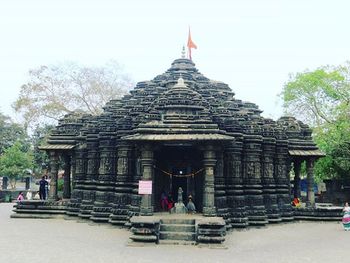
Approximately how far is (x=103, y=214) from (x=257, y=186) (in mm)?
6481

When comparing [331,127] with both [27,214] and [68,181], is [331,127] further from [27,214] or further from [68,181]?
[27,214]

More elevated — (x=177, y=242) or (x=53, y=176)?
(x=53, y=176)

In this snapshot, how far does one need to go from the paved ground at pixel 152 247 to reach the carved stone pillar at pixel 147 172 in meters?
1.16

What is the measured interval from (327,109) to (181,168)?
21002 millimetres

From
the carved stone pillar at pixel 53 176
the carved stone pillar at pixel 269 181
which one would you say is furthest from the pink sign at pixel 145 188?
the carved stone pillar at pixel 53 176

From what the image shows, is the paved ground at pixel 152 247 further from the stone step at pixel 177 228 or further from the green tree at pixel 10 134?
the green tree at pixel 10 134

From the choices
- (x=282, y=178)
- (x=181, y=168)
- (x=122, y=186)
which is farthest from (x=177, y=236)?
(x=282, y=178)

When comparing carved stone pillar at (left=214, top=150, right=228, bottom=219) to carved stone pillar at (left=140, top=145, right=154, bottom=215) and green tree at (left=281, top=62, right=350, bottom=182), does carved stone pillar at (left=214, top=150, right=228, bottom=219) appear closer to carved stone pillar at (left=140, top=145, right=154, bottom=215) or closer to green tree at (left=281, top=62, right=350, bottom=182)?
carved stone pillar at (left=140, top=145, right=154, bottom=215)

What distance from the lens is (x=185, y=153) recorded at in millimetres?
16422

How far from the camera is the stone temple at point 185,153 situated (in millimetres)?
14602

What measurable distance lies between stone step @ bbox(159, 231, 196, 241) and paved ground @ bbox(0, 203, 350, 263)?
74cm

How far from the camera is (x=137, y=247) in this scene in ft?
40.6

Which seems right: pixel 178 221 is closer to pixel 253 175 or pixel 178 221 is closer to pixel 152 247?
pixel 152 247

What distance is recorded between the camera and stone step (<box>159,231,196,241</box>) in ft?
43.4
